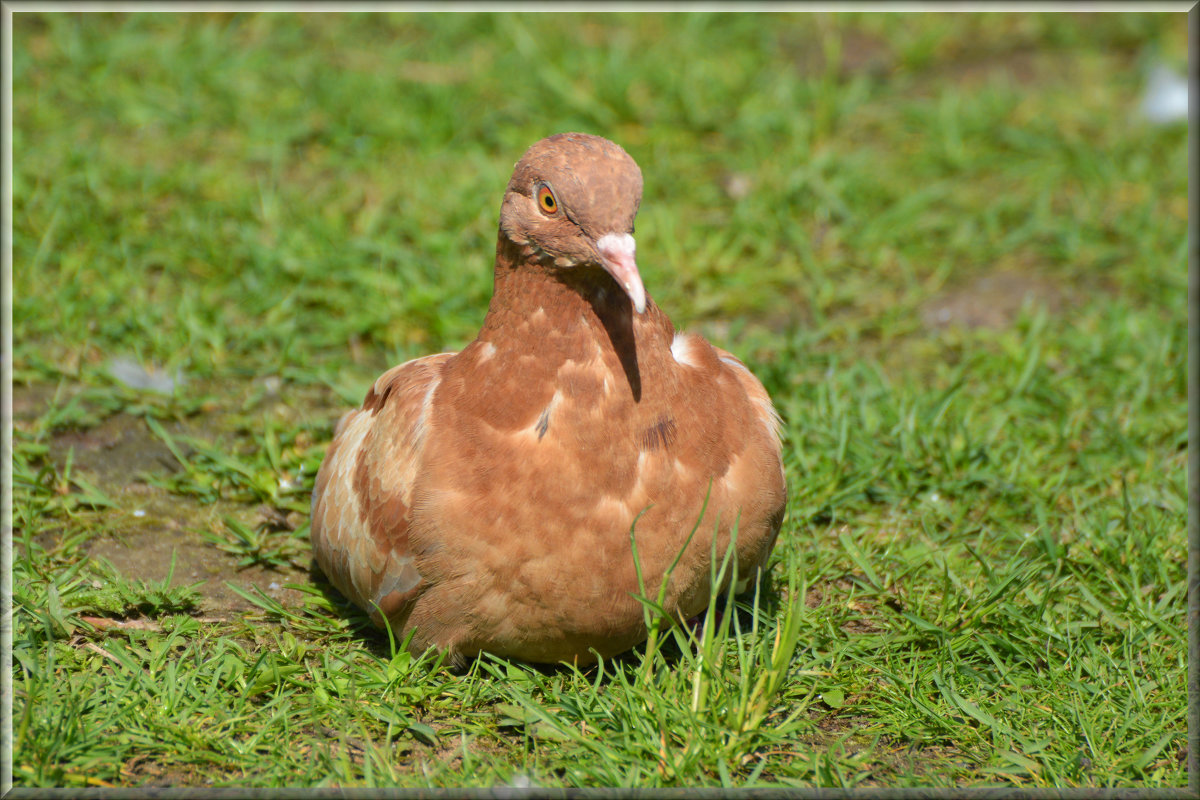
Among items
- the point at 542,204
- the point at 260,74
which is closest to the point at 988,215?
the point at 542,204

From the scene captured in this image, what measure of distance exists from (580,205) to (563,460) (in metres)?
0.67

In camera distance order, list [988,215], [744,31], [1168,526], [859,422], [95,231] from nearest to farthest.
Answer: [1168,526] < [859,422] < [95,231] < [988,215] < [744,31]

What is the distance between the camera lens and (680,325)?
204 inches

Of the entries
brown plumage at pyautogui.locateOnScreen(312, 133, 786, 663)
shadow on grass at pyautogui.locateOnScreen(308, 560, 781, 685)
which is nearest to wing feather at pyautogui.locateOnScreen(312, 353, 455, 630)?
brown plumage at pyautogui.locateOnScreen(312, 133, 786, 663)

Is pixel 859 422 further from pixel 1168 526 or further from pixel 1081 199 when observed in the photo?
pixel 1081 199

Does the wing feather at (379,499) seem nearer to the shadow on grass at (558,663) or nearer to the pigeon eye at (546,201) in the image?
the shadow on grass at (558,663)

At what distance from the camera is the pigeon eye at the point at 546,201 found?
113 inches

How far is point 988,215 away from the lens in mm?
5859

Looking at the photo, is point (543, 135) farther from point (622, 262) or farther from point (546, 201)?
point (622, 262)

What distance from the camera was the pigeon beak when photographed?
2678 millimetres

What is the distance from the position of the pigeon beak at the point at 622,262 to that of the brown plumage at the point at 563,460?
0.01m

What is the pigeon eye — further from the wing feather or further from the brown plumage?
the wing feather

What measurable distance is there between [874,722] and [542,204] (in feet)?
5.71

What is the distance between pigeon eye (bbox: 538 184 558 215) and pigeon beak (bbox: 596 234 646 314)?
0.19 m
